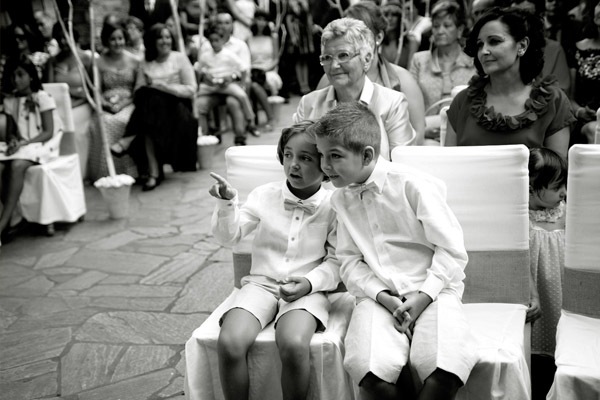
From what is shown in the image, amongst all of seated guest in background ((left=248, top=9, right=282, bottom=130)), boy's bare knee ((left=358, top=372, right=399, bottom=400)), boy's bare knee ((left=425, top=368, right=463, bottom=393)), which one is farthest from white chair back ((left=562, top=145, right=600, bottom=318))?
seated guest in background ((left=248, top=9, right=282, bottom=130))

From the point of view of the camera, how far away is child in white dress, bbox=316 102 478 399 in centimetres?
210

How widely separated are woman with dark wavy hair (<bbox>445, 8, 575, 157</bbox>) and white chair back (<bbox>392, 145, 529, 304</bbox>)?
55 centimetres

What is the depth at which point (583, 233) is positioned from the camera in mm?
2375

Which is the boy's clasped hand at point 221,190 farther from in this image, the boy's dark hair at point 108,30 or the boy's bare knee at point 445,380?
the boy's dark hair at point 108,30

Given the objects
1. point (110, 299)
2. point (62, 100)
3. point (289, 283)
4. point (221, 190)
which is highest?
point (221, 190)

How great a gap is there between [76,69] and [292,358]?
5.26 m

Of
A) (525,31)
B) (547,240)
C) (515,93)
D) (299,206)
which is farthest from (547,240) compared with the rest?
(299,206)

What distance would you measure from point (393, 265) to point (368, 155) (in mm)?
372

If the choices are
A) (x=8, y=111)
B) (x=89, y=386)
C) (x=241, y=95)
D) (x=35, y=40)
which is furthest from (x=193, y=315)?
(x=35, y=40)

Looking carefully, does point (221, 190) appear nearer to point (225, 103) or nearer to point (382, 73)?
point (382, 73)

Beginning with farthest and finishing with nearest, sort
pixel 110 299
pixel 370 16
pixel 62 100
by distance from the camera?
pixel 62 100, pixel 110 299, pixel 370 16

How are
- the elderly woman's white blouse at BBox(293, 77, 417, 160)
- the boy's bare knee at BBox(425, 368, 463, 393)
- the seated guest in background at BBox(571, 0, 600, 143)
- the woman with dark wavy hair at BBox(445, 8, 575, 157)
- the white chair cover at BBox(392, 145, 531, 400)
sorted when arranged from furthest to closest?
the seated guest in background at BBox(571, 0, 600, 143)
the elderly woman's white blouse at BBox(293, 77, 417, 160)
the woman with dark wavy hair at BBox(445, 8, 575, 157)
the white chair cover at BBox(392, 145, 531, 400)
the boy's bare knee at BBox(425, 368, 463, 393)

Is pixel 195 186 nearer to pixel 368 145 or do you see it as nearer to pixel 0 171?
pixel 0 171

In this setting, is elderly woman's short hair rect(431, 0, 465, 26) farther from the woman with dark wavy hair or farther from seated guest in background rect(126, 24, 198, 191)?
seated guest in background rect(126, 24, 198, 191)
